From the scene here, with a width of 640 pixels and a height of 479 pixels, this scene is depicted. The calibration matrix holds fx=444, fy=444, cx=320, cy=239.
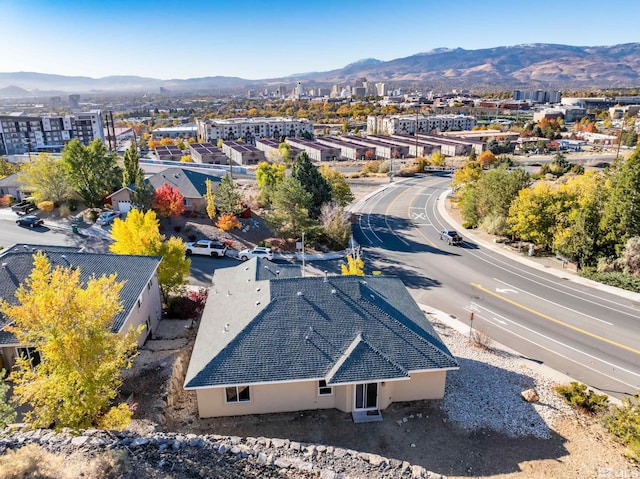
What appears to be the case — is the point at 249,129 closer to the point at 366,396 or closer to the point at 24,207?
the point at 24,207

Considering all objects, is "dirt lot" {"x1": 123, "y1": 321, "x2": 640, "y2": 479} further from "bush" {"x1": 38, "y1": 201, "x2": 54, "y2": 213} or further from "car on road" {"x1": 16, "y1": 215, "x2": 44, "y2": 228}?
"bush" {"x1": 38, "y1": 201, "x2": 54, "y2": 213}

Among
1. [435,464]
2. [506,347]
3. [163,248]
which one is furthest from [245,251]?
[435,464]

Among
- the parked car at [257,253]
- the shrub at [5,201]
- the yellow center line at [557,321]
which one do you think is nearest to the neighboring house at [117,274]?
the parked car at [257,253]

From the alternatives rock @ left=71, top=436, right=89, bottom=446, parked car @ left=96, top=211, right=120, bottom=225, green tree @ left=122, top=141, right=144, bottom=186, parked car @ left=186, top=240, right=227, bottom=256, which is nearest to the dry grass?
rock @ left=71, top=436, right=89, bottom=446

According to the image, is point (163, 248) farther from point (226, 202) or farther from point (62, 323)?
→ point (226, 202)

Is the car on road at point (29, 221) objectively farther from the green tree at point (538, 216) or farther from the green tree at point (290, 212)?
the green tree at point (538, 216)

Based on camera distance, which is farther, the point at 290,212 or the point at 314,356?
the point at 290,212

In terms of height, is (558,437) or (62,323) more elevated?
(62,323)

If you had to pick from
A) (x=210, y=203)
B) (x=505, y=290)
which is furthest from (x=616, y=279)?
(x=210, y=203)
